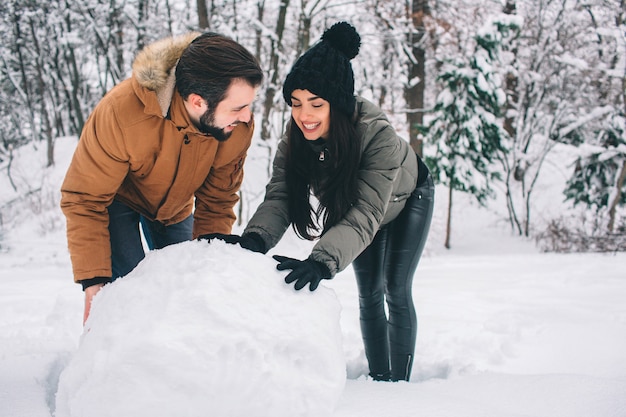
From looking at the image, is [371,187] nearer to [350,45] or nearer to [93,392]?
[350,45]

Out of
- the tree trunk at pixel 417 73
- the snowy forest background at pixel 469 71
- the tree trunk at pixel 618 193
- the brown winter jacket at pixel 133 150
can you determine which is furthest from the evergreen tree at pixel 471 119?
the brown winter jacket at pixel 133 150

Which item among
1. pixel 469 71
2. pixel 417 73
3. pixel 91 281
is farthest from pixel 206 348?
pixel 417 73

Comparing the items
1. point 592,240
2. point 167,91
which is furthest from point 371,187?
point 592,240

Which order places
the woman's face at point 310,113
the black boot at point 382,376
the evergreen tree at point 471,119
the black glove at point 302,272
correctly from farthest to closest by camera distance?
the evergreen tree at point 471,119 < the black boot at point 382,376 < the woman's face at point 310,113 < the black glove at point 302,272

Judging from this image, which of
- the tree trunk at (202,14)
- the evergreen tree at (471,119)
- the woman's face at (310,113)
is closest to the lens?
the woman's face at (310,113)

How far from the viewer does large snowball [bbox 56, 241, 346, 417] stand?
1214mm

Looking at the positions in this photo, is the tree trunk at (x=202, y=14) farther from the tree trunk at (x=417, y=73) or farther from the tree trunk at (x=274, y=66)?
the tree trunk at (x=417, y=73)

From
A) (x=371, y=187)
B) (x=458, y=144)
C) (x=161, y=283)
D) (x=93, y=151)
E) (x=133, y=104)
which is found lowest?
(x=458, y=144)

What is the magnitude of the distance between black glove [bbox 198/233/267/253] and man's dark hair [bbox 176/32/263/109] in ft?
1.69

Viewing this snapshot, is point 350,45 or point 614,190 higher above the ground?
point 350,45

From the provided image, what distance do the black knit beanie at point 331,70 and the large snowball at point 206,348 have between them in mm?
811

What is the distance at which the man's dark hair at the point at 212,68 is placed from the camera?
1735mm

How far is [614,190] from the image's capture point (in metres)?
11.1

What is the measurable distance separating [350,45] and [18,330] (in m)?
2.70
